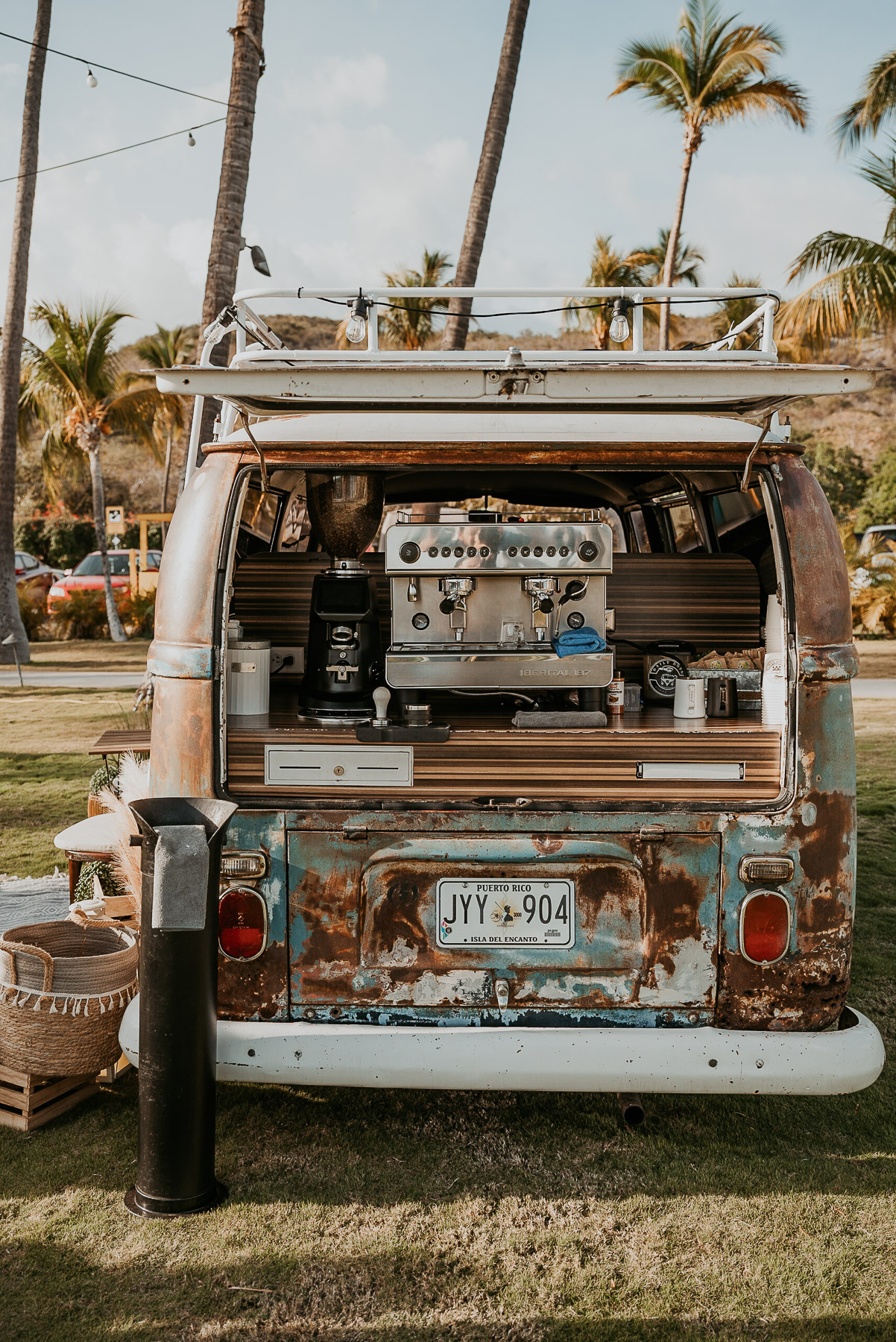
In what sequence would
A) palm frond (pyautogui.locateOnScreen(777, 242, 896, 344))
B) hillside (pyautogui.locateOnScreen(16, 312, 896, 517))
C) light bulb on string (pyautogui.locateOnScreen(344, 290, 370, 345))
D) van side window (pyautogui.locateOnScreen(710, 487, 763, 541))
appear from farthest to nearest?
hillside (pyautogui.locateOnScreen(16, 312, 896, 517)) < palm frond (pyautogui.locateOnScreen(777, 242, 896, 344)) < van side window (pyautogui.locateOnScreen(710, 487, 763, 541)) < light bulb on string (pyautogui.locateOnScreen(344, 290, 370, 345))

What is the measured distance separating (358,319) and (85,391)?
19.8 meters

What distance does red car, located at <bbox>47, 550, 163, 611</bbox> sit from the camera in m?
22.2

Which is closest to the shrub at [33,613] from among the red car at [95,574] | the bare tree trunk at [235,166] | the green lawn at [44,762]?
the red car at [95,574]

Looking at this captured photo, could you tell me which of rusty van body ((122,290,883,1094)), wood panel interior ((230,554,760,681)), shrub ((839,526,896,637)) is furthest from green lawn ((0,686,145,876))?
shrub ((839,526,896,637))

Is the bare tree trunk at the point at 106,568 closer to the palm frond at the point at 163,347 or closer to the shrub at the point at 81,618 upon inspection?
the shrub at the point at 81,618

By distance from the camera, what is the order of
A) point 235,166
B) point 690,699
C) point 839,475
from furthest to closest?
point 839,475
point 235,166
point 690,699

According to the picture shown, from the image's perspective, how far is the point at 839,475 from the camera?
35.0 m

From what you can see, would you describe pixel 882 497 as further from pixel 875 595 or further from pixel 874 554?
pixel 875 595

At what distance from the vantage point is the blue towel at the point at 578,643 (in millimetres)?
3184

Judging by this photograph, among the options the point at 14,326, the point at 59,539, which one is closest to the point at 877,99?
the point at 14,326

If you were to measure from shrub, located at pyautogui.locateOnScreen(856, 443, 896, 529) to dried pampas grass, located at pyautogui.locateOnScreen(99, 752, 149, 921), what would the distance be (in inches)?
1049

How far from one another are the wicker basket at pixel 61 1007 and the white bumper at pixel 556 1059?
645 millimetres

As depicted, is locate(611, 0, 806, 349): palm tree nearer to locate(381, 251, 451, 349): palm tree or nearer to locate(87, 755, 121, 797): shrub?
locate(381, 251, 451, 349): palm tree

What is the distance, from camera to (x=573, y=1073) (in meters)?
2.63
